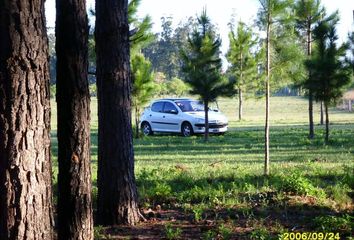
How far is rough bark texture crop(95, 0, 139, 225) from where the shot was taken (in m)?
6.29

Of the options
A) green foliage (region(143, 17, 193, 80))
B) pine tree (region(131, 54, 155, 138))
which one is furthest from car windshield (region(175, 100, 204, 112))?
green foliage (region(143, 17, 193, 80))

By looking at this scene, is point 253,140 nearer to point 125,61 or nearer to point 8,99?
point 125,61

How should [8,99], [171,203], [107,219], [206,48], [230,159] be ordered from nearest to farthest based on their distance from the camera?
[8,99], [107,219], [171,203], [230,159], [206,48]

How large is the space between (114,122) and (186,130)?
1728 centimetres

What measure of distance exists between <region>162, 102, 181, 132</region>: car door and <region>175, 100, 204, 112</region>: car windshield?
32 centimetres

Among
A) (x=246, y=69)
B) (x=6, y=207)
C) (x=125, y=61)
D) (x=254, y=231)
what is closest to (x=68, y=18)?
(x=125, y=61)

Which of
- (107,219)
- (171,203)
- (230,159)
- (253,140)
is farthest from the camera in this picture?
(253,140)

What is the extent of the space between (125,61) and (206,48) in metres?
15.4

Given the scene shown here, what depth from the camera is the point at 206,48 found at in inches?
850

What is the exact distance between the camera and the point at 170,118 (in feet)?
78.8

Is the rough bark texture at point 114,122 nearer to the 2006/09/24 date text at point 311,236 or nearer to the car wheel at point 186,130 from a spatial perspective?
the 2006/09/24 date text at point 311,236

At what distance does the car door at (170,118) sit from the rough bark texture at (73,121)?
729 inches

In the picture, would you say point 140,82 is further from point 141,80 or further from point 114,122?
point 114,122

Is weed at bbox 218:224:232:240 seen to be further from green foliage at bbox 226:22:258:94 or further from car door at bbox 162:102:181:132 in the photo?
green foliage at bbox 226:22:258:94
